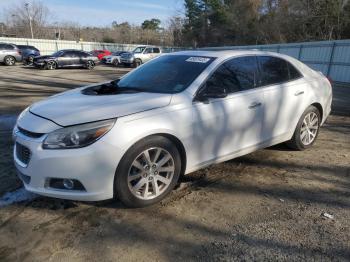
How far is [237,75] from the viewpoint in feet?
15.1

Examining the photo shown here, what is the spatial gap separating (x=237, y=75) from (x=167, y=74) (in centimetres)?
92

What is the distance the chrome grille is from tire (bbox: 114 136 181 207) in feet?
2.96

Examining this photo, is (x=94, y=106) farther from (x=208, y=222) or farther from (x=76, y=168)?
(x=208, y=222)

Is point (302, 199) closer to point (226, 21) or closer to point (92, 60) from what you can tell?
point (92, 60)

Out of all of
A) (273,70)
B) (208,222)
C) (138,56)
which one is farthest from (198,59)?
(138,56)

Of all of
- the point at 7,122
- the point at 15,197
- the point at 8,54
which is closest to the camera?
the point at 15,197

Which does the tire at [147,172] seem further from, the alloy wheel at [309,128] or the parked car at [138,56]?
the parked car at [138,56]

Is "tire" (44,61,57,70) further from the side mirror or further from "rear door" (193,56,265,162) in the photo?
the side mirror

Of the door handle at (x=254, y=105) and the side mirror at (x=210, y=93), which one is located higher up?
the side mirror at (x=210, y=93)

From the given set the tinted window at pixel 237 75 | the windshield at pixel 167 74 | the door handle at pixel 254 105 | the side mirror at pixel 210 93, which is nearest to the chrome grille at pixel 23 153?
the windshield at pixel 167 74

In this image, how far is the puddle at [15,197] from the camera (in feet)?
12.7

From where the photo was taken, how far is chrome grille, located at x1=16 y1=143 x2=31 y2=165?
347 cm

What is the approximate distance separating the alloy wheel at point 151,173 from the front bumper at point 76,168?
258 mm

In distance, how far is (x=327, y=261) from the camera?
2.90 meters
